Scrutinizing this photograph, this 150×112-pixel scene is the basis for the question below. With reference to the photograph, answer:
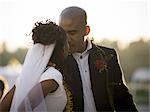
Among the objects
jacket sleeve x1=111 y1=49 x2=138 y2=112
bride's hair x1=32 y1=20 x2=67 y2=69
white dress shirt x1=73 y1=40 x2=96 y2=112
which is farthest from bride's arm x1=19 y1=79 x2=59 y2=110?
jacket sleeve x1=111 y1=49 x2=138 y2=112

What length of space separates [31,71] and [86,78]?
130 centimetres

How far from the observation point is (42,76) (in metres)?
4.95

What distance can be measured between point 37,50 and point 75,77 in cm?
119

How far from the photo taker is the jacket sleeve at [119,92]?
6305mm

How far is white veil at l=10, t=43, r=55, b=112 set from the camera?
16.3 feet

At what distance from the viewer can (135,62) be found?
64.6m

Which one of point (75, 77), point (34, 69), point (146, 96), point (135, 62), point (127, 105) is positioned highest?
point (34, 69)

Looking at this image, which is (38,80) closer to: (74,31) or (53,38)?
(53,38)

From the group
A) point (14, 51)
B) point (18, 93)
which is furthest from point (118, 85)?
point (14, 51)

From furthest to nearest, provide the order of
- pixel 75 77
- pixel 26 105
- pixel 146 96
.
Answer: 1. pixel 146 96
2. pixel 75 77
3. pixel 26 105

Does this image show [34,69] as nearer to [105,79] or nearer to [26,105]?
[26,105]

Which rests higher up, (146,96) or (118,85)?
(118,85)

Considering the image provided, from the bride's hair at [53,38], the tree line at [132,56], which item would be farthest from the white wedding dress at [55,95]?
the tree line at [132,56]

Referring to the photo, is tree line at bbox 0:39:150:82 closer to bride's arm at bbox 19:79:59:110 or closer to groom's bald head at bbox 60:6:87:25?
groom's bald head at bbox 60:6:87:25
